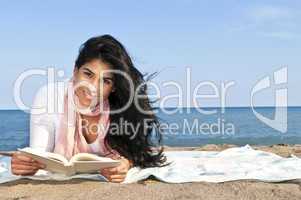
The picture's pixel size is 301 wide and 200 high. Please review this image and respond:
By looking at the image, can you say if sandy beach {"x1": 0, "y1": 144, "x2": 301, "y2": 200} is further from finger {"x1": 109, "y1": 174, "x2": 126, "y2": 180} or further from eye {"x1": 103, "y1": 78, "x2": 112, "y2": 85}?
eye {"x1": 103, "y1": 78, "x2": 112, "y2": 85}

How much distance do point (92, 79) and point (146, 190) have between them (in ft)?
2.75

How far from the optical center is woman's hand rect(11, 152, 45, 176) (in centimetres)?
294

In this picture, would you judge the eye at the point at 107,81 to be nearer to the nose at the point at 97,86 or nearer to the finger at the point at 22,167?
the nose at the point at 97,86

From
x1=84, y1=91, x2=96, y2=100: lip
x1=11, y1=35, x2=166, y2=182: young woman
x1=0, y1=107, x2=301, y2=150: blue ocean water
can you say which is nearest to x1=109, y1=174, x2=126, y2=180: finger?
x1=11, y1=35, x2=166, y2=182: young woman

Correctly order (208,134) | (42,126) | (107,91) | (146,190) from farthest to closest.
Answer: (208,134) → (107,91) → (42,126) → (146,190)

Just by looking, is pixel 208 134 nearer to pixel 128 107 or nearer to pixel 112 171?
pixel 128 107

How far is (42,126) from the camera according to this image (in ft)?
10.2

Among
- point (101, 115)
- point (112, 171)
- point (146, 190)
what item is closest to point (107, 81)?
point (101, 115)

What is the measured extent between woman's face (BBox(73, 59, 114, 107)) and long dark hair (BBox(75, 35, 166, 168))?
0.04 metres

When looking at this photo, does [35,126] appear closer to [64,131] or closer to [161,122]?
[64,131]

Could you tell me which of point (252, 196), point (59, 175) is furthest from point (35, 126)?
point (252, 196)

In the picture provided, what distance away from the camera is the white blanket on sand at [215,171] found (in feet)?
10.3

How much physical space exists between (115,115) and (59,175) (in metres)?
0.59

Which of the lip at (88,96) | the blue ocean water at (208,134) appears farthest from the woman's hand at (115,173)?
the blue ocean water at (208,134)
